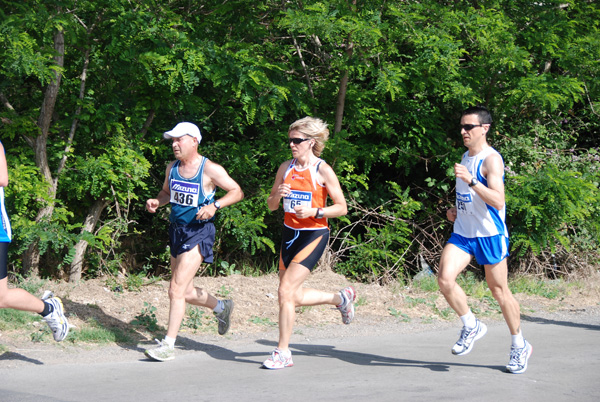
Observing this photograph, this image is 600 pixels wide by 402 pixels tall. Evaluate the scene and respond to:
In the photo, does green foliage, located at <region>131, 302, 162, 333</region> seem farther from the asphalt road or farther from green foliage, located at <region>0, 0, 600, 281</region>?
green foliage, located at <region>0, 0, 600, 281</region>

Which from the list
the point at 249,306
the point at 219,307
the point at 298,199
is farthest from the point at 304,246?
the point at 249,306

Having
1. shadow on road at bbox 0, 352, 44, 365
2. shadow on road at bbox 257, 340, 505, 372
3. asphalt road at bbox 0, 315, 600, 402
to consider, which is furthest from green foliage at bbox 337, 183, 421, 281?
shadow on road at bbox 0, 352, 44, 365

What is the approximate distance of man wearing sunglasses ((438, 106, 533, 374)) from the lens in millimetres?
5711

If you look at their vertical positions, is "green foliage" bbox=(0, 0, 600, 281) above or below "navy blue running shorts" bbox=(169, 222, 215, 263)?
above

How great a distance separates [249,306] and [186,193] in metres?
2.23

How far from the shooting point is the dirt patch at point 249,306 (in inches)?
278

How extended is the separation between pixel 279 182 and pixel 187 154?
2.71 ft

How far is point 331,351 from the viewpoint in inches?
257

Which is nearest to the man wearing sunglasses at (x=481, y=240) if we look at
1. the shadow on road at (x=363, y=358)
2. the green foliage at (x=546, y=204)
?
the shadow on road at (x=363, y=358)

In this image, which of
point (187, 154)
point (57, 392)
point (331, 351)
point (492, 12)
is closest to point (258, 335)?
point (331, 351)

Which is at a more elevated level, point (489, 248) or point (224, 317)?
point (489, 248)

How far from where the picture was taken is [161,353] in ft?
19.2

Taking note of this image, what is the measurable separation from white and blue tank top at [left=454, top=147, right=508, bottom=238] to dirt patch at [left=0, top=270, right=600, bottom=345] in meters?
2.33

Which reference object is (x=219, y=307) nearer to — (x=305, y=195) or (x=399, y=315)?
(x=305, y=195)
